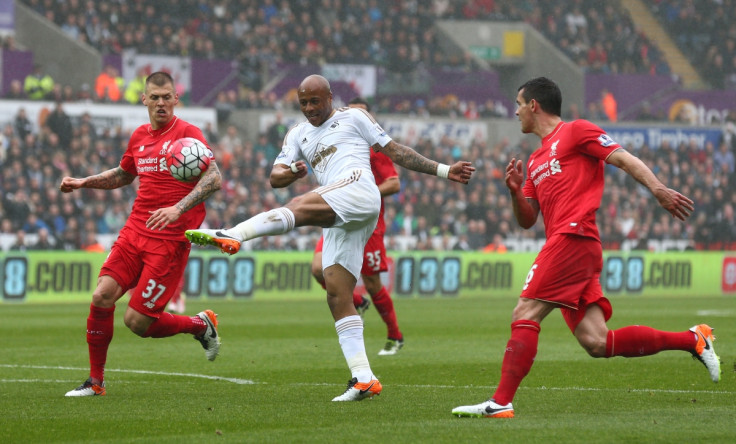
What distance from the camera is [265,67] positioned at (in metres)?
33.0


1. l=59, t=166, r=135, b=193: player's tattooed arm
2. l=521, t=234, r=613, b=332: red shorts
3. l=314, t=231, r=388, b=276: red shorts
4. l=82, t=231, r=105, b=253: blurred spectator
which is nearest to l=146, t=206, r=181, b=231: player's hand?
l=59, t=166, r=135, b=193: player's tattooed arm

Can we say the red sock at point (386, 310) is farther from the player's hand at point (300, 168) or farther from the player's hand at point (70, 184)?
the player's hand at point (300, 168)

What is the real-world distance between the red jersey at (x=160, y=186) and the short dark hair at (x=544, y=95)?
2767 millimetres

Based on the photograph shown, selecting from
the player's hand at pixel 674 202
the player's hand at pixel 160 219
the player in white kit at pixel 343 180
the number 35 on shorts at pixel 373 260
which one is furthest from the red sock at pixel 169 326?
the player's hand at pixel 674 202

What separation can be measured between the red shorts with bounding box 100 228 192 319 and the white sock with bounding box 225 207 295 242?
1569 millimetres

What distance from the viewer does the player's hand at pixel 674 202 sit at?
22.1 ft

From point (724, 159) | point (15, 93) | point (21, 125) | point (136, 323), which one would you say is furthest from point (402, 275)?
point (136, 323)

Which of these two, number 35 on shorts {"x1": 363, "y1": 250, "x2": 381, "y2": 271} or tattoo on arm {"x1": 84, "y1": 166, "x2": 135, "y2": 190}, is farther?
number 35 on shorts {"x1": 363, "y1": 250, "x2": 381, "y2": 271}

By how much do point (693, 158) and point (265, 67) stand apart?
13.0m

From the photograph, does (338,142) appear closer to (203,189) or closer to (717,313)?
(203,189)

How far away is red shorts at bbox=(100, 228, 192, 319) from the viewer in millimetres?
8953

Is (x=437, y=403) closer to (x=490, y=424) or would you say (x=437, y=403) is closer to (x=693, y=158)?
(x=490, y=424)

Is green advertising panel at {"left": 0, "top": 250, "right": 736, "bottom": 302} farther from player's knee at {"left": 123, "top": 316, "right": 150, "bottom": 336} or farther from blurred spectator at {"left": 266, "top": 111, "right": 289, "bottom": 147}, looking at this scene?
player's knee at {"left": 123, "top": 316, "right": 150, "bottom": 336}

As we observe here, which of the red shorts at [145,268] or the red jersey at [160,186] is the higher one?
the red jersey at [160,186]
